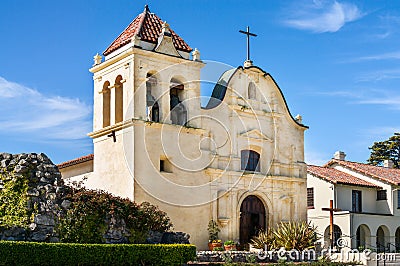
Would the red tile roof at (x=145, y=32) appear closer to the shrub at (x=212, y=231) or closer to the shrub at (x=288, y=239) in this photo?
the shrub at (x=212, y=231)

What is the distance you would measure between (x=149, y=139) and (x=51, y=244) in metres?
9.29

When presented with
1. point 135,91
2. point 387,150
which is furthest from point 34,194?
point 387,150

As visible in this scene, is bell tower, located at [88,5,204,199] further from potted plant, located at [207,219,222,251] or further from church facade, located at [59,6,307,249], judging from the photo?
potted plant, located at [207,219,222,251]

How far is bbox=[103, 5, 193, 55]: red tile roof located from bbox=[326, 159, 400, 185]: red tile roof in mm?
18091

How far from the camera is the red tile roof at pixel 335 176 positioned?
4266 centimetres

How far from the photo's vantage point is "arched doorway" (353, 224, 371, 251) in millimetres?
43094

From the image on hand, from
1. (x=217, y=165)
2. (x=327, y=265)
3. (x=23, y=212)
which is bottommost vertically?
(x=327, y=265)

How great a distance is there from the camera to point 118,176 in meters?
30.6

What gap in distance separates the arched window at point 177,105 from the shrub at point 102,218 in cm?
575

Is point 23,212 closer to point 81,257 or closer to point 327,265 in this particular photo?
point 81,257

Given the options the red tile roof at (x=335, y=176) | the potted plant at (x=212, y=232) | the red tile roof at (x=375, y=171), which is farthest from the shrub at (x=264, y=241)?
the red tile roof at (x=375, y=171)

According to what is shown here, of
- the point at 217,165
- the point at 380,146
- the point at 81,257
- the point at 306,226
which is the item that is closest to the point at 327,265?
the point at 306,226

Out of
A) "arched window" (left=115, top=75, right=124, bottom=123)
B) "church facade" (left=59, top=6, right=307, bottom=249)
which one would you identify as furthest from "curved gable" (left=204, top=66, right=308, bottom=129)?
"arched window" (left=115, top=75, right=124, bottom=123)

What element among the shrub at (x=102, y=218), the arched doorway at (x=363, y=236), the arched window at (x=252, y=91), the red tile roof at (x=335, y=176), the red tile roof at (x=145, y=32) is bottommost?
the arched doorway at (x=363, y=236)
